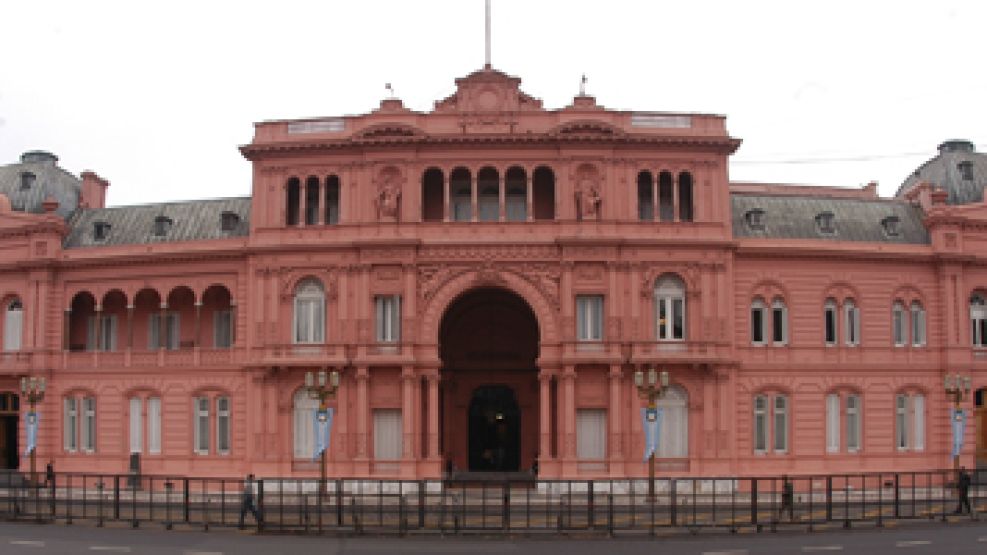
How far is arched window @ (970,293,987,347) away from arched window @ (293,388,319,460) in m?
32.4

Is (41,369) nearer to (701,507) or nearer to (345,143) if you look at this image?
(345,143)

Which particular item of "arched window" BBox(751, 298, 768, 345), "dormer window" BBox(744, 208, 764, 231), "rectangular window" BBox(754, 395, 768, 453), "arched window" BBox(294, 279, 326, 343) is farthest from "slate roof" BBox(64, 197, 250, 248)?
"rectangular window" BBox(754, 395, 768, 453)

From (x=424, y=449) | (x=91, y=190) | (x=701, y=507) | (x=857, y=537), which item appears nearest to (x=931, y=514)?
(x=857, y=537)

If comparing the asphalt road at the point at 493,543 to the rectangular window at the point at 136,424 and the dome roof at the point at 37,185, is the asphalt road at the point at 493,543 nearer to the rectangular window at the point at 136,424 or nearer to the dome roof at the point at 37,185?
the rectangular window at the point at 136,424

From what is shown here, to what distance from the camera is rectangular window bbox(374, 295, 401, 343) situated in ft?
153

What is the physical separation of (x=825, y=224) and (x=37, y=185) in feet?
138

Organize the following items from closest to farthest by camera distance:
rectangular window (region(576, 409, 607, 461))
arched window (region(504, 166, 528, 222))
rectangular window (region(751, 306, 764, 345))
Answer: rectangular window (region(576, 409, 607, 461)) → rectangular window (region(751, 306, 764, 345)) → arched window (region(504, 166, 528, 222))

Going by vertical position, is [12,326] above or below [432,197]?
below

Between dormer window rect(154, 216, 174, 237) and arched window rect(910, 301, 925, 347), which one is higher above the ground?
dormer window rect(154, 216, 174, 237)

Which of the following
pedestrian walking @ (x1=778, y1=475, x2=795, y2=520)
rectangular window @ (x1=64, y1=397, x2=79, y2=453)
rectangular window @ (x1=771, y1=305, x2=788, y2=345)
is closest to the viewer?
pedestrian walking @ (x1=778, y1=475, x2=795, y2=520)

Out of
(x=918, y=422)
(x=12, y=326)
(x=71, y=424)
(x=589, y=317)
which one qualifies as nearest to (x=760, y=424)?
(x=918, y=422)

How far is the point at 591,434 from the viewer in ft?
150

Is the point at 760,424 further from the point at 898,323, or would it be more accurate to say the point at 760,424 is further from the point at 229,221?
the point at 229,221

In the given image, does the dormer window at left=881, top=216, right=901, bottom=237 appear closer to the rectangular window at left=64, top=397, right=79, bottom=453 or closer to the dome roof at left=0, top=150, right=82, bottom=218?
the rectangular window at left=64, top=397, right=79, bottom=453
